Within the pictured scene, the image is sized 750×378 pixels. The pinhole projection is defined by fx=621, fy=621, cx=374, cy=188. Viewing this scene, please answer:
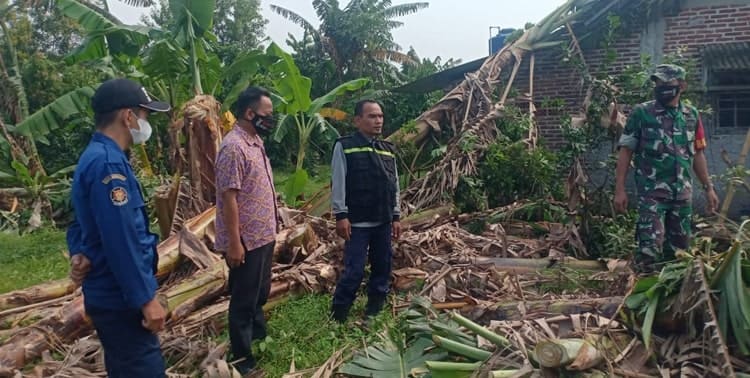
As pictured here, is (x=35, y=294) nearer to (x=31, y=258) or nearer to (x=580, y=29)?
(x=31, y=258)

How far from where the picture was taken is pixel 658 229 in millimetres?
4738

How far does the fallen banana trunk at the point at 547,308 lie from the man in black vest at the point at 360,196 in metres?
0.98

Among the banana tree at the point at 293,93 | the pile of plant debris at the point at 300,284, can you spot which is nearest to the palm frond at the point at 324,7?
the banana tree at the point at 293,93

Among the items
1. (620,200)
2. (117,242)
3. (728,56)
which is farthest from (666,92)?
(728,56)

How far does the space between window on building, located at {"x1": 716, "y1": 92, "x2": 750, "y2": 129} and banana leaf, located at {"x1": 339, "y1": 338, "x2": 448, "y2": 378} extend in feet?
24.1

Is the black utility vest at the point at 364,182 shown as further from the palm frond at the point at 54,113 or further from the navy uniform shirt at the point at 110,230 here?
the palm frond at the point at 54,113

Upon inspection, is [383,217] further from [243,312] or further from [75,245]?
[75,245]

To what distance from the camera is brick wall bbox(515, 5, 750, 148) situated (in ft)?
30.0

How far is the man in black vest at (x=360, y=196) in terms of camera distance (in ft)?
15.0

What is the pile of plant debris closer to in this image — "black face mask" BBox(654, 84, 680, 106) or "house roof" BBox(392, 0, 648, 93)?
"black face mask" BBox(654, 84, 680, 106)

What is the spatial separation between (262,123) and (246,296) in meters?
1.11

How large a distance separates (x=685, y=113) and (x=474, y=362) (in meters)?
2.84

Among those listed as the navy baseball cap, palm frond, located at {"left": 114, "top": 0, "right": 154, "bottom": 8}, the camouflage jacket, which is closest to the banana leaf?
the navy baseball cap

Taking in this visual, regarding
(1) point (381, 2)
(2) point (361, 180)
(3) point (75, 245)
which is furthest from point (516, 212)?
(1) point (381, 2)
